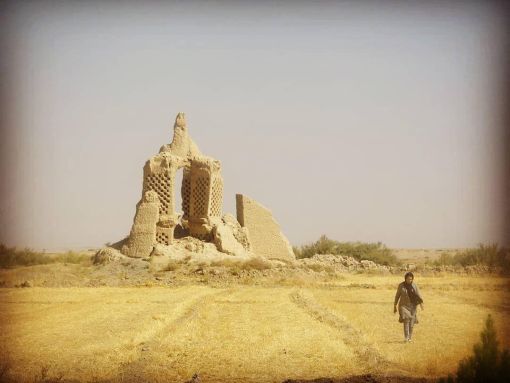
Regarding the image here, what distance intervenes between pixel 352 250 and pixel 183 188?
1670cm

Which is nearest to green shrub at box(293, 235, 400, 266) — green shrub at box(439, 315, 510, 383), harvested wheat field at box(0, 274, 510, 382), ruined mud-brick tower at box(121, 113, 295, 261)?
ruined mud-brick tower at box(121, 113, 295, 261)

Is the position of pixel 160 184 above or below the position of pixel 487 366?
above

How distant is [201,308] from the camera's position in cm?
1783

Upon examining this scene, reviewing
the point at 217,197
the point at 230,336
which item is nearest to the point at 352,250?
the point at 217,197

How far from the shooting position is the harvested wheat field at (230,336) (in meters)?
10.1

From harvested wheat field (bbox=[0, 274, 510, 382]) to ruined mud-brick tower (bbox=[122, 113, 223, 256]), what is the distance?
8679mm

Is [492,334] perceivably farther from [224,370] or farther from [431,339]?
[431,339]

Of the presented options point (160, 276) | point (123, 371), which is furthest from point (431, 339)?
point (160, 276)

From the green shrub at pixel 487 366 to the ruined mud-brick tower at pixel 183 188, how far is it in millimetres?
23544

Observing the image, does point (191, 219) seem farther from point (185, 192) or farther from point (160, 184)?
point (160, 184)

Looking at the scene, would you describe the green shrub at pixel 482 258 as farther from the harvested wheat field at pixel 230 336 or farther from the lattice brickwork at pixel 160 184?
the lattice brickwork at pixel 160 184

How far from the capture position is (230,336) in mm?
13070

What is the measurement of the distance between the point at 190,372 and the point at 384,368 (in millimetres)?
2931

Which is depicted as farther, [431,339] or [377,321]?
[377,321]
